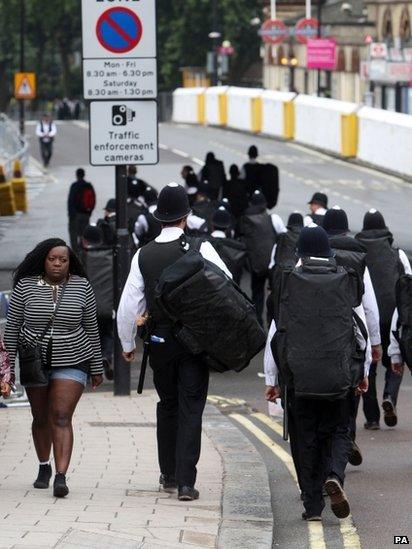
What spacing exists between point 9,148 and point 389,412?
32579 millimetres

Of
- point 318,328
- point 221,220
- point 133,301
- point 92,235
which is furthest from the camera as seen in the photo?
point 221,220

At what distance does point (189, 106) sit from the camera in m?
71.5

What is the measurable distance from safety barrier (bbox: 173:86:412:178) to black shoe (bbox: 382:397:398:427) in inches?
1172

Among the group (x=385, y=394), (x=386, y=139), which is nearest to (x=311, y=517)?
(x=385, y=394)

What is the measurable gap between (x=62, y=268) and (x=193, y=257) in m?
0.82

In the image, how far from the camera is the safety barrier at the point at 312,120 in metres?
44.9

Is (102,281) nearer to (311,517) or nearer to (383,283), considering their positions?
(383,283)

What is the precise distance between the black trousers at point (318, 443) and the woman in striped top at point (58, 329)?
1.29 m

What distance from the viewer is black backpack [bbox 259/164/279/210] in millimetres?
26688

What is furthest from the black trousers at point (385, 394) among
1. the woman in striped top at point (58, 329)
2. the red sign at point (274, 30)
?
the red sign at point (274, 30)

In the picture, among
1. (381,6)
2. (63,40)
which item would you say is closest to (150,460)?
(381,6)

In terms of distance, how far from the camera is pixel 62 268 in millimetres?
10055

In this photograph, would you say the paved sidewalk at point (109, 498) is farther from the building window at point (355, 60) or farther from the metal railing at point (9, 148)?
the building window at point (355, 60)

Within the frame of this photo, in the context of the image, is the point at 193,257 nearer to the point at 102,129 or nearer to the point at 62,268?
the point at 62,268
